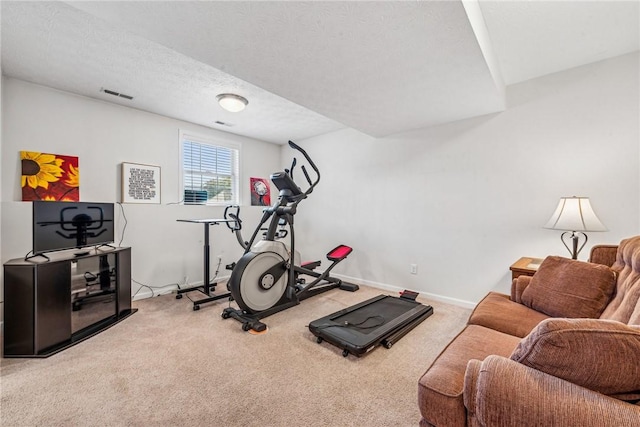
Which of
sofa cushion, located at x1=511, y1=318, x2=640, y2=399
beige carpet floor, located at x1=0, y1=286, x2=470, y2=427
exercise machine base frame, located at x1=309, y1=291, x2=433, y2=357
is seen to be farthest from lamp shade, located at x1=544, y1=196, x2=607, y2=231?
sofa cushion, located at x1=511, y1=318, x2=640, y2=399

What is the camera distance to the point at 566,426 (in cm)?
74

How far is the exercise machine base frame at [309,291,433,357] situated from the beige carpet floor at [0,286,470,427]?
0.25 feet

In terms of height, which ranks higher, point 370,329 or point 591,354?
point 591,354

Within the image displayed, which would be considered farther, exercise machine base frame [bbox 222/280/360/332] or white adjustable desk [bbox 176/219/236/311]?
white adjustable desk [bbox 176/219/236/311]

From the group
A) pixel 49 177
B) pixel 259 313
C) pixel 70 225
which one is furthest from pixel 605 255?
pixel 49 177

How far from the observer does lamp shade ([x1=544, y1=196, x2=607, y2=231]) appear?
2078mm

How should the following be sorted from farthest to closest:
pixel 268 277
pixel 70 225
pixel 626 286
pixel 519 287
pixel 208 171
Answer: pixel 208 171
pixel 268 277
pixel 70 225
pixel 519 287
pixel 626 286

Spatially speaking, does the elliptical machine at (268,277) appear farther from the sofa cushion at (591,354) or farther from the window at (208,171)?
the sofa cushion at (591,354)

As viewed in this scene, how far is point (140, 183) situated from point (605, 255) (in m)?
4.60

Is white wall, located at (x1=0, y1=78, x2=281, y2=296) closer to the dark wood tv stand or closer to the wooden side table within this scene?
the dark wood tv stand

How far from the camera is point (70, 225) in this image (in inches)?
96.7

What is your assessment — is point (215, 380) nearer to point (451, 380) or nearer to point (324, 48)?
point (451, 380)

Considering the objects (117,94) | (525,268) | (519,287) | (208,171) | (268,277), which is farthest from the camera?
(208,171)

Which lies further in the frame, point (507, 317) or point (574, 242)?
point (574, 242)
